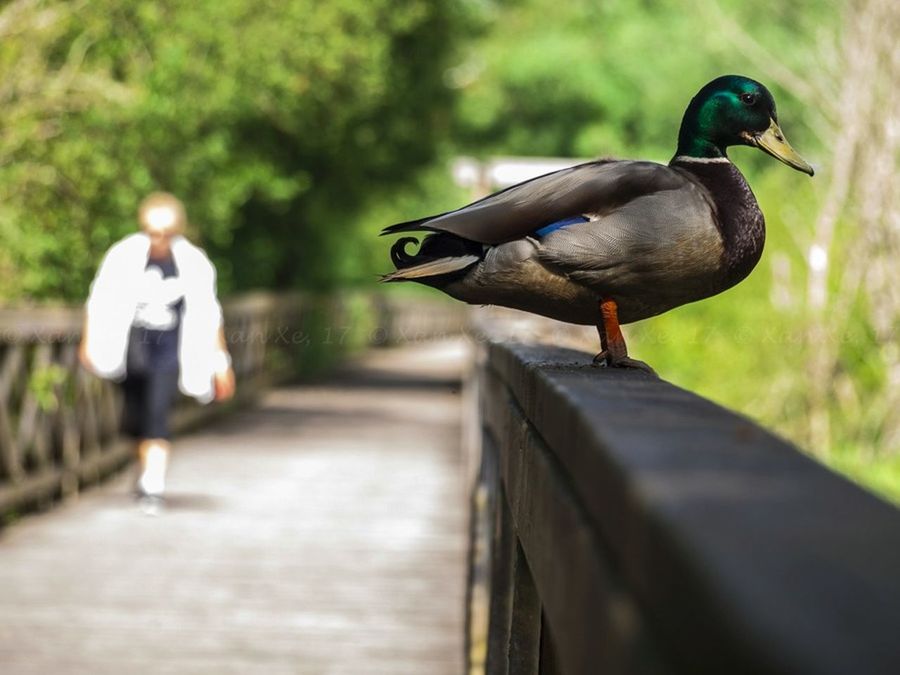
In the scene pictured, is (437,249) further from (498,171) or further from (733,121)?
(498,171)

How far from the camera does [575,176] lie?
9.05ft

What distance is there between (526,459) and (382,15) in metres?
17.6

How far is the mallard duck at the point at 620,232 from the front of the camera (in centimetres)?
265

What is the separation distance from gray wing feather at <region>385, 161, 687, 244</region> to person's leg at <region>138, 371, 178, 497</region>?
285 inches

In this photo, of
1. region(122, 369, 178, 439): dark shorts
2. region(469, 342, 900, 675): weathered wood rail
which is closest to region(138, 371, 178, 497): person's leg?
Answer: region(122, 369, 178, 439): dark shorts

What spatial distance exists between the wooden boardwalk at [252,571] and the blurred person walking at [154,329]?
0.60 meters

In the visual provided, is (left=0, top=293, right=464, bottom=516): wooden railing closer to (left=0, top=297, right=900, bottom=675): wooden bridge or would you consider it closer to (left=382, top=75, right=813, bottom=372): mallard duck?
(left=0, top=297, right=900, bottom=675): wooden bridge

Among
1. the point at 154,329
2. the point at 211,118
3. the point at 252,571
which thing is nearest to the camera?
the point at 252,571

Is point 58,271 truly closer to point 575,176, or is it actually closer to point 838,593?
point 575,176

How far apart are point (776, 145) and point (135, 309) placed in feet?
23.2

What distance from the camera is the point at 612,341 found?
2.89 meters

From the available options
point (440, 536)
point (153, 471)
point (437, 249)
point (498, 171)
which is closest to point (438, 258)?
point (437, 249)

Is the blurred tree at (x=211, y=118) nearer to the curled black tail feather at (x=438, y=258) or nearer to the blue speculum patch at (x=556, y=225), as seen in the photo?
the curled black tail feather at (x=438, y=258)

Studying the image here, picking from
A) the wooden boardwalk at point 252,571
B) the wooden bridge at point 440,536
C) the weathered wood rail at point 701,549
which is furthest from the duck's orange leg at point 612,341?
the wooden boardwalk at point 252,571
